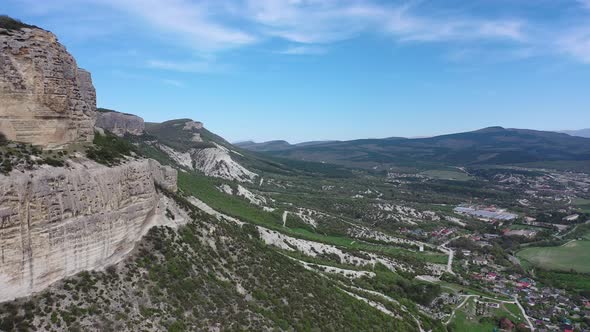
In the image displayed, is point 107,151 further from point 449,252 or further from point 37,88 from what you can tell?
point 449,252

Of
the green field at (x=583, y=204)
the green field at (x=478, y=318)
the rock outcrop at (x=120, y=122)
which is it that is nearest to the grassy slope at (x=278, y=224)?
the green field at (x=478, y=318)

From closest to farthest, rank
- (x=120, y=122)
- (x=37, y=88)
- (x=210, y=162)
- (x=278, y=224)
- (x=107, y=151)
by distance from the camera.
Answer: (x=37, y=88)
(x=107, y=151)
(x=278, y=224)
(x=120, y=122)
(x=210, y=162)

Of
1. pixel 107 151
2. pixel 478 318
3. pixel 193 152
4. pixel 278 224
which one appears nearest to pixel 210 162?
pixel 193 152

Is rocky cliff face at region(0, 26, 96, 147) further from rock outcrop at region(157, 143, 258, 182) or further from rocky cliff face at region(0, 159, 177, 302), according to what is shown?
rock outcrop at region(157, 143, 258, 182)

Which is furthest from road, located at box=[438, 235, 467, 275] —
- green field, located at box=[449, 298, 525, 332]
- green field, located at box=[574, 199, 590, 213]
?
green field, located at box=[574, 199, 590, 213]

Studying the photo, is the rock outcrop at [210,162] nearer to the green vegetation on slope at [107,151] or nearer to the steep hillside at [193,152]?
the steep hillside at [193,152]
